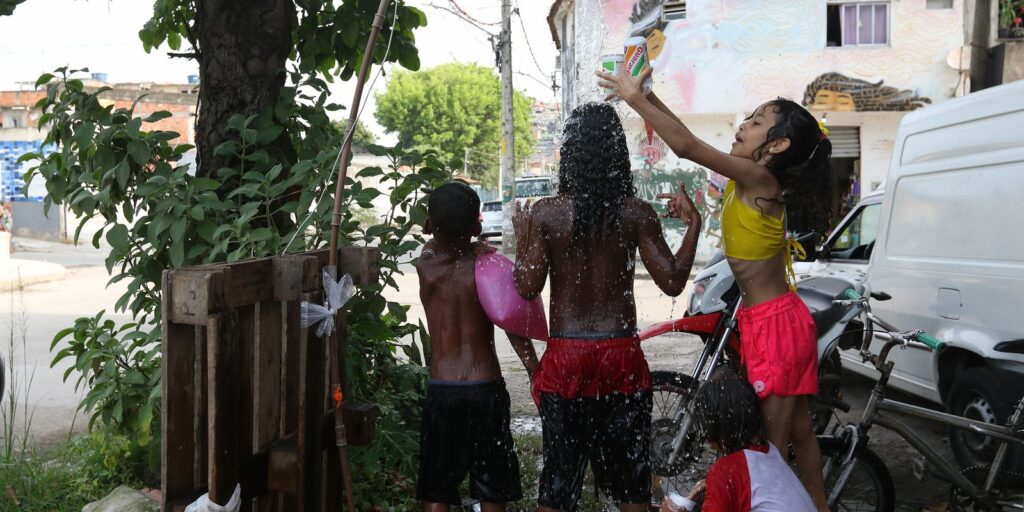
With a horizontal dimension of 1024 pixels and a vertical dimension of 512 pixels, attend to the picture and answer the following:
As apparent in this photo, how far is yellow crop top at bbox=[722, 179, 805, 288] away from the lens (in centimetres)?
274

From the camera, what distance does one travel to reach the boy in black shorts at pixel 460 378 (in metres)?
2.87

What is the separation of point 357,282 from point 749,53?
52.7 ft

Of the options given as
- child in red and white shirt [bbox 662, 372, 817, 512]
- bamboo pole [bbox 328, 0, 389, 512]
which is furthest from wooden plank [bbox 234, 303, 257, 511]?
child in red and white shirt [bbox 662, 372, 817, 512]

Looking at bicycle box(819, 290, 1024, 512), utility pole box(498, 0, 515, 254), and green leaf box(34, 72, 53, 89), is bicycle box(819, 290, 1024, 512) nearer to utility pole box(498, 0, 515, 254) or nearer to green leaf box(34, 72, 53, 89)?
green leaf box(34, 72, 53, 89)

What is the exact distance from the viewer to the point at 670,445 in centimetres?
418

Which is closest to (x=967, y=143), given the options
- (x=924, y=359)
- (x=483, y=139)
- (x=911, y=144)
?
(x=911, y=144)

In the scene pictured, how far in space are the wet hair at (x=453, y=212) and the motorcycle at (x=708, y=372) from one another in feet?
5.28

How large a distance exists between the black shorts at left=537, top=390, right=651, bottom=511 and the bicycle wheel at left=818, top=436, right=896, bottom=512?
3.89 feet

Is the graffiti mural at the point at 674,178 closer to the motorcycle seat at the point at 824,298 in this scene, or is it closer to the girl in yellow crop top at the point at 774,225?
the motorcycle seat at the point at 824,298

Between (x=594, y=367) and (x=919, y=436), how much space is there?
5.87 ft

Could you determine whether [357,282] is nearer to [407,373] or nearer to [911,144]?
[407,373]

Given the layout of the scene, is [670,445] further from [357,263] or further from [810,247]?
[810,247]

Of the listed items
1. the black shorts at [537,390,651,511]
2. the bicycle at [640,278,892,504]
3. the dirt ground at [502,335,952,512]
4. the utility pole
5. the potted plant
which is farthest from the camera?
the utility pole

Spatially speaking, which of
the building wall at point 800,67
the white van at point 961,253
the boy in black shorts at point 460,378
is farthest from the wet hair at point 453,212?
the building wall at point 800,67
